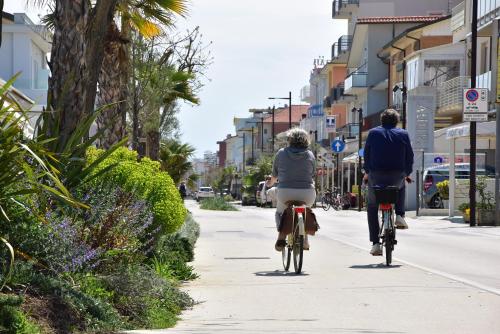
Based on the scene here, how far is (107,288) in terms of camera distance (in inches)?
313

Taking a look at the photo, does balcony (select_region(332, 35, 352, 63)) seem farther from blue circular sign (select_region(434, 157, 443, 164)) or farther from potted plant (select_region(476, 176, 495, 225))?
potted plant (select_region(476, 176, 495, 225))

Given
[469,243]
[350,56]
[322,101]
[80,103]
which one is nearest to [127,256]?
[80,103]

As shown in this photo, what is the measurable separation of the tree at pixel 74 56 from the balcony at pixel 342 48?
7608 centimetres

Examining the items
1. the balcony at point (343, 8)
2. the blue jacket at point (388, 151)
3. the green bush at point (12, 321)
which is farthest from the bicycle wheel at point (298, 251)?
the balcony at point (343, 8)

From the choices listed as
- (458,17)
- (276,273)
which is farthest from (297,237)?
(458,17)

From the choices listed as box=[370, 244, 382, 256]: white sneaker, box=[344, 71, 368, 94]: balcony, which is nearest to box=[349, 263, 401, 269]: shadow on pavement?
box=[370, 244, 382, 256]: white sneaker

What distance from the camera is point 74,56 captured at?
11531mm

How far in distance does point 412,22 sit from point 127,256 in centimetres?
6610

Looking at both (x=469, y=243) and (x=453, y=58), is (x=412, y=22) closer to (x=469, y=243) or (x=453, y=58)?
(x=453, y=58)

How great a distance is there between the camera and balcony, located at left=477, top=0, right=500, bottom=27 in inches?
1604

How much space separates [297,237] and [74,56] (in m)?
3.31

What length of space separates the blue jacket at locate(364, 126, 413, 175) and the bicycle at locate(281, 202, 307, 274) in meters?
1.25

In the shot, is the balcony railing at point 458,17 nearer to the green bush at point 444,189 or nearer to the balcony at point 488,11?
the balcony at point 488,11

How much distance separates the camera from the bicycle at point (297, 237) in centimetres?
1234
